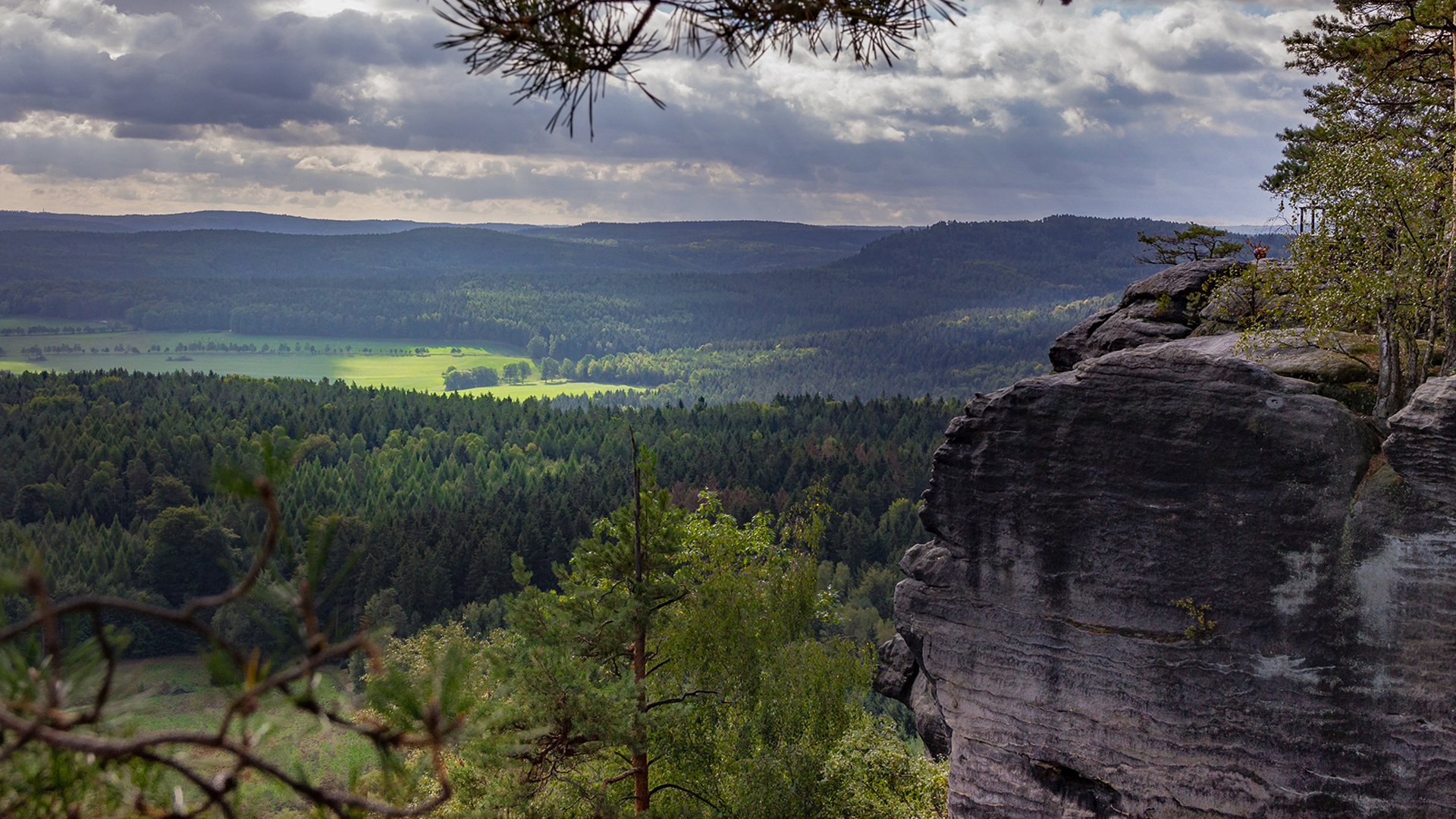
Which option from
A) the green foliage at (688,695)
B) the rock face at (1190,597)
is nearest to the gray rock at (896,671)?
Answer: the green foliage at (688,695)

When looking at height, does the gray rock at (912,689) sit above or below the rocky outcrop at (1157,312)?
below

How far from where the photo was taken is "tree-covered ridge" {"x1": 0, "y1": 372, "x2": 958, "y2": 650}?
80.2 metres

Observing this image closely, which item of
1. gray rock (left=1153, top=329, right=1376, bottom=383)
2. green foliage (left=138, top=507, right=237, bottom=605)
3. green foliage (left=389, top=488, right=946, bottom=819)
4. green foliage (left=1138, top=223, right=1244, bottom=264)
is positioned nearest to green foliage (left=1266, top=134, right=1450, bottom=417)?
gray rock (left=1153, top=329, right=1376, bottom=383)

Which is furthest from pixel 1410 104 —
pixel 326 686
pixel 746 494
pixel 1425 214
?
pixel 746 494

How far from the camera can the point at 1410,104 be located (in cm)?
2061

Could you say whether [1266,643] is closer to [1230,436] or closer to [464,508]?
[1230,436]

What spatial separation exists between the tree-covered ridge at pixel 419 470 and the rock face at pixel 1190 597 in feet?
141

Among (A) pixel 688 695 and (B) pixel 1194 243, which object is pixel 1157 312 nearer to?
(B) pixel 1194 243

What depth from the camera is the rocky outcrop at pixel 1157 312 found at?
20.2 metres

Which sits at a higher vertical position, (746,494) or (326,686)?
(326,686)

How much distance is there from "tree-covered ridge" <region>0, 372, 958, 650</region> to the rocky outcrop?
132ft

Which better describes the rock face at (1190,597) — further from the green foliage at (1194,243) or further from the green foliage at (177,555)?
the green foliage at (177,555)

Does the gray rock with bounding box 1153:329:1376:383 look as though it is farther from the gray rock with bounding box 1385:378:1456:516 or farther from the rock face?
the gray rock with bounding box 1385:378:1456:516

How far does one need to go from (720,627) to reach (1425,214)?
19.5 meters
